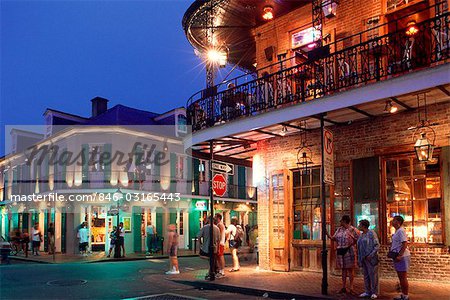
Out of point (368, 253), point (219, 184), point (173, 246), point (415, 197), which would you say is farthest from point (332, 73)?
point (173, 246)

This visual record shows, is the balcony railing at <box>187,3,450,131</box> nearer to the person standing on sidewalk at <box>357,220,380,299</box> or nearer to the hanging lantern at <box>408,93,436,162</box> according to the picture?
the hanging lantern at <box>408,93,436,162</box>

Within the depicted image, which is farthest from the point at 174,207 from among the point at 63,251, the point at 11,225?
the point at 11,225

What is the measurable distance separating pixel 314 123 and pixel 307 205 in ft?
7.87

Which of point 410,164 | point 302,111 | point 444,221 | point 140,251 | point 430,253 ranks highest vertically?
point 302,111

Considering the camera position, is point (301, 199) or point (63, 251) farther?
point (63, 251)

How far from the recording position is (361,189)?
12133mm

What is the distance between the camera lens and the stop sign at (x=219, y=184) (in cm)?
1341

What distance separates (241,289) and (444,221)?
4.57 meters

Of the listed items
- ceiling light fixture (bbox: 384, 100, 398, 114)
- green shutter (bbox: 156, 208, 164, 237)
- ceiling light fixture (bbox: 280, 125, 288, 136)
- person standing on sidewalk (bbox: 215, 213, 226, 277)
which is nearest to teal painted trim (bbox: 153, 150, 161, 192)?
green shutter (bbox: 156, 208, 164, 237)

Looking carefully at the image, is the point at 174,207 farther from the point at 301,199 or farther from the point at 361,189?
the point at 361,189

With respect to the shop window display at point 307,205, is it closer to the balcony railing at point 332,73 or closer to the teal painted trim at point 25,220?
the balcony railing at point 332,73

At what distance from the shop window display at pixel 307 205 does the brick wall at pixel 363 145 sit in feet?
1.43

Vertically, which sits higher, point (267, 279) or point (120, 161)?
point (120, 161)

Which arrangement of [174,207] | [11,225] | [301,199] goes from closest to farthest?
[301,199]
[174,207]
[11,225]
